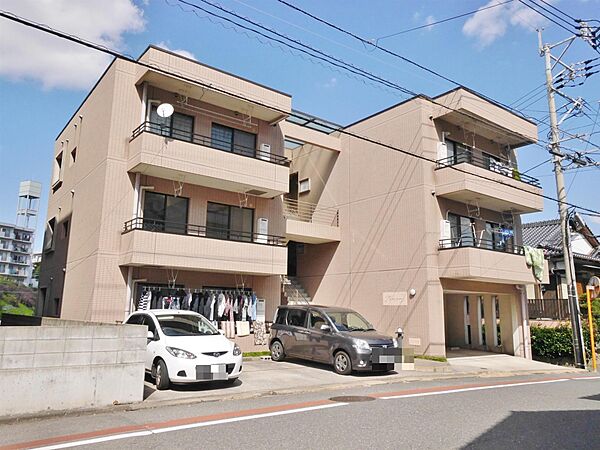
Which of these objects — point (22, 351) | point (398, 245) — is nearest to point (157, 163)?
point (22, 351)

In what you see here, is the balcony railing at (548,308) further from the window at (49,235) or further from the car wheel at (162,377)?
the window at (49,235)

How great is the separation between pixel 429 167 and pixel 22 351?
45.6 ft

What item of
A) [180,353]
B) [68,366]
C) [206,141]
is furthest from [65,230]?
[68,366]

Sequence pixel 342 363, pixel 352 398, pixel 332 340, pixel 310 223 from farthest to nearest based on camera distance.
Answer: pixel 310 223, pixel 332 340, pixel 342 363, pixel 352 398

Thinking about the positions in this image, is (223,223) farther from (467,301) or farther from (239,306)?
(467,301)

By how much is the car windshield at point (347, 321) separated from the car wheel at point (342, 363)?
2.34ft

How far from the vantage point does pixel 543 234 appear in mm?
26844

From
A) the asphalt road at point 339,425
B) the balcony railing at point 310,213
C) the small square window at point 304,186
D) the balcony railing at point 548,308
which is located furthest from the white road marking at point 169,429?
the balcony railing at point 548,308

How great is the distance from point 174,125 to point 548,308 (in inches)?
698

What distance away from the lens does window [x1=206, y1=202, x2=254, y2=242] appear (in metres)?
16.0

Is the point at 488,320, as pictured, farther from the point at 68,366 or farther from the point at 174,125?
the point at 68,366

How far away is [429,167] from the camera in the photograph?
55.2 feet

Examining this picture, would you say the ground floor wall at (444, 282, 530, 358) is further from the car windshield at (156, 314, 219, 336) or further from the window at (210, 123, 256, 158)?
the car windshield at (156, 314, 219, 336)

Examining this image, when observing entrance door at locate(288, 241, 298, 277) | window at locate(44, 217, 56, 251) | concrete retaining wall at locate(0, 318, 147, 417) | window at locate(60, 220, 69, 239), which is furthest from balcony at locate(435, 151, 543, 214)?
window at locate(44, 217, 56, 251)
